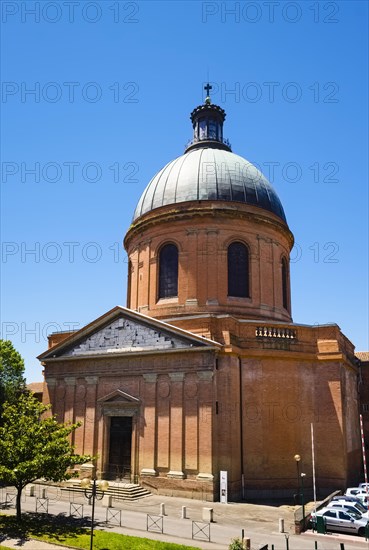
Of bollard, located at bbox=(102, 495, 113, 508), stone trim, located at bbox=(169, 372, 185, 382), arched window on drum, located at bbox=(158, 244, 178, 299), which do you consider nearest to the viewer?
bollard, located at bbox=(102, 495, 113, 508)

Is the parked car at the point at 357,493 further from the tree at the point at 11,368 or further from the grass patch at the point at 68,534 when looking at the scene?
the tree at the point at 11,368

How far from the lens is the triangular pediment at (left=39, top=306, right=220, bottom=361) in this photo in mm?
27469

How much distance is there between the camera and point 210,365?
86.4 ft

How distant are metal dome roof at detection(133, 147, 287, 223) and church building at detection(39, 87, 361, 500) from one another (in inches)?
4.1

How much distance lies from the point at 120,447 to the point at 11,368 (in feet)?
48.8

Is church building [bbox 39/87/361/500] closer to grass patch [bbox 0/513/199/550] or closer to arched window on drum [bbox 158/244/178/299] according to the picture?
arched window on drum [bbox 158/244/178/299]

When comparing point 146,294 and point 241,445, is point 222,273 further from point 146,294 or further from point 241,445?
point 241,445

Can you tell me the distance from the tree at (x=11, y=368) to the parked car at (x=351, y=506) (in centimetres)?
2533

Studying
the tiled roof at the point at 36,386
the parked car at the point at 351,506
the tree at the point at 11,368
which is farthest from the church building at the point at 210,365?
the tiled roof at the point at 36,386

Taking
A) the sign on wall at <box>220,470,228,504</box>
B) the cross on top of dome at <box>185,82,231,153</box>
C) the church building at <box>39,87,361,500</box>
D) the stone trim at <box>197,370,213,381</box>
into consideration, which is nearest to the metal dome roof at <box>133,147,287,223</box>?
the church building at <box>39,87,361,500</box>

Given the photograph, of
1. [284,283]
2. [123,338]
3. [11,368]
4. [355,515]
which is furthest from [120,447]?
[284,283]

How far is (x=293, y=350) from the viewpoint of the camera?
→ 28531mm

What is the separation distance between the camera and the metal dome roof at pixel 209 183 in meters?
33.5

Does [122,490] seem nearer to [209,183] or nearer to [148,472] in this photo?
[148,472]
